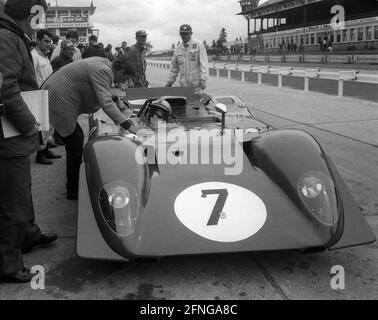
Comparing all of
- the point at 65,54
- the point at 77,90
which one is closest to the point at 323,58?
the point at 65,54

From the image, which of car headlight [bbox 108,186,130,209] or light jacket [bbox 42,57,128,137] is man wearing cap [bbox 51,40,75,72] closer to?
light jacket [bbox 42,57,128,137]

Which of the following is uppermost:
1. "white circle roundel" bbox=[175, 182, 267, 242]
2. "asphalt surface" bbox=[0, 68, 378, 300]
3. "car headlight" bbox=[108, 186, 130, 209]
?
"car headlight" bbox=[108, 186, 130, 209]

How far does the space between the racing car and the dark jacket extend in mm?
587

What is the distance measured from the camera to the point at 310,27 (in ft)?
193

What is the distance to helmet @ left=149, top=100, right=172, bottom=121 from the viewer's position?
15.9 feet

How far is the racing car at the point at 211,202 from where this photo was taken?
2975 millimetres

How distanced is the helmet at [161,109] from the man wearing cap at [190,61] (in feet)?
6.82

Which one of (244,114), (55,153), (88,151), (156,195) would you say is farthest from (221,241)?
(55,153)

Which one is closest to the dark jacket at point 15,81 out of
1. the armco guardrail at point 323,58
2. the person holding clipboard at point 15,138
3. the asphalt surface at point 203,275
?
the person holding clipboard at point 15,138

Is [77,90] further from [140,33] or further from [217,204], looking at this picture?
[140,33]

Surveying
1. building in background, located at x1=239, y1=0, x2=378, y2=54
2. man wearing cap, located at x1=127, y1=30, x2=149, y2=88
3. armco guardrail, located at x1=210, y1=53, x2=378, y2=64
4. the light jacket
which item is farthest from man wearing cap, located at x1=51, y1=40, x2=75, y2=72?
building in background, located at x1=239, y1=0, x2=378, y2=54

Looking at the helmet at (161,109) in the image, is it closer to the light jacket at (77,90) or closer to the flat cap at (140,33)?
the light jacket at (77,90)

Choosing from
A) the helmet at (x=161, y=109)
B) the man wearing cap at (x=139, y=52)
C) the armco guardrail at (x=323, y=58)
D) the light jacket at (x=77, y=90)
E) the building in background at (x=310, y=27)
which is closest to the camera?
the light jacket at (x=77, y=90)

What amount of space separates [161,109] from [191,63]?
99.4 inches
